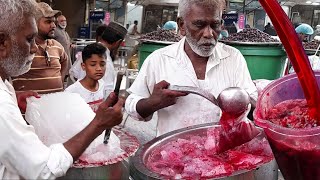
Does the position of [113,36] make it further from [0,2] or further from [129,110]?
[0,2]

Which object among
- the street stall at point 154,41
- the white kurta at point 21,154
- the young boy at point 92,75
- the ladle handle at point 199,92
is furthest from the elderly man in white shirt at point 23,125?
the street stall at point 154,41

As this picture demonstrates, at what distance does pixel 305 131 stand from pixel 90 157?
0.79 m

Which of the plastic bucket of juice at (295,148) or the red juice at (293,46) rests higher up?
the red juice at (293,46)

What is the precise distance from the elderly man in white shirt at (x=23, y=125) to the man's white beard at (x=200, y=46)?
2.29 ft

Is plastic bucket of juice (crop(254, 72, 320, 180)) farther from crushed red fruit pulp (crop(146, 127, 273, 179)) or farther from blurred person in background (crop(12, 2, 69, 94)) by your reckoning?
blurred person in background (crop(12, 2, 69, 94))

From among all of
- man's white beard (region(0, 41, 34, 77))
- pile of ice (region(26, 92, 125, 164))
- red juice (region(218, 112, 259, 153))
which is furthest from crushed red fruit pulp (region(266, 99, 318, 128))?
man's white beard (region(0, 41, 34, 77))

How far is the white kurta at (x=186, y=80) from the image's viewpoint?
1.92m

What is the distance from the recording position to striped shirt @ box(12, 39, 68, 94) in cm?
344

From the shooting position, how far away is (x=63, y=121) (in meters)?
1.49

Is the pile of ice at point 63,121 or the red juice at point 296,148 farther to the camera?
the pile of ice at point 63,121

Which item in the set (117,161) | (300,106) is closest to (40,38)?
(117,161)

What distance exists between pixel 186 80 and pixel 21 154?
99 cm

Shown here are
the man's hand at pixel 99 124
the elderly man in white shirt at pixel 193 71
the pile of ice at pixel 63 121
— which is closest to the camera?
the man's hand at pixel 99 124

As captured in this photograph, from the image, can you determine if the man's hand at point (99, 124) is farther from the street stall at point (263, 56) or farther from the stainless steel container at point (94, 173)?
the street stall at point (263, 56)
